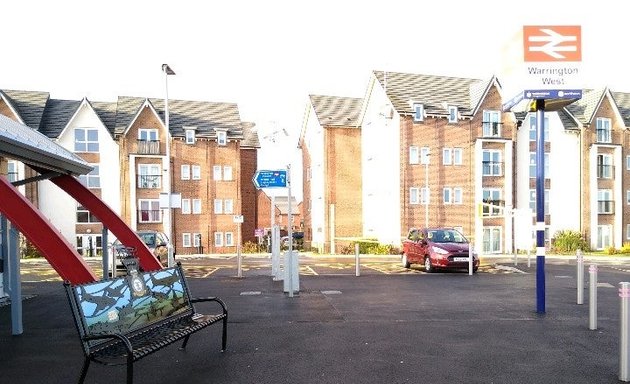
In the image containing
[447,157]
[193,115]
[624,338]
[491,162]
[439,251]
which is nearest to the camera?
[624,338]

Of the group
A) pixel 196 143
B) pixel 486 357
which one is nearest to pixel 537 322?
pixel 486 357

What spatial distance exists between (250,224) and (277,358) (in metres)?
43.3

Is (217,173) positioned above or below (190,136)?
below

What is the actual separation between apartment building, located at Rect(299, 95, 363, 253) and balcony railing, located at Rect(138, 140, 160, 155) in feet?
44.8

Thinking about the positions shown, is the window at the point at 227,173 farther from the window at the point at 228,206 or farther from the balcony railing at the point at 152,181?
the balcony railing at the point at 152,181

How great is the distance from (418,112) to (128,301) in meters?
33.6

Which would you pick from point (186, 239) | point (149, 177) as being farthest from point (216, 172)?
point (186, 239)

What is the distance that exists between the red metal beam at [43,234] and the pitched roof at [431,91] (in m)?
32.5

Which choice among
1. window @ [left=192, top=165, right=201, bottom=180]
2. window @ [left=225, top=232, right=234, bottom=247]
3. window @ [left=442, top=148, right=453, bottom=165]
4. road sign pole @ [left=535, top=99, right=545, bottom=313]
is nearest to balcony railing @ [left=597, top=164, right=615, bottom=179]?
window @ [left=442, top=148, right=453, bottom=165]

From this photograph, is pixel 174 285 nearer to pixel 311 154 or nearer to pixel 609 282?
pixel 609 282

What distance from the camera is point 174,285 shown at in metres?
6.52

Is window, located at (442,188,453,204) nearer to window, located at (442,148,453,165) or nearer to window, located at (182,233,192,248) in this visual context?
window, located at (442,148,453,165)

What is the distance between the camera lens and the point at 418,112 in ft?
121

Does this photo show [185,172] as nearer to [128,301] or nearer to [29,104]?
[29,104]
